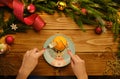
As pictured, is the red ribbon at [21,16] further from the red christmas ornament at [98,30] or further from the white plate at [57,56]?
the red christmas ornament at [98,30]

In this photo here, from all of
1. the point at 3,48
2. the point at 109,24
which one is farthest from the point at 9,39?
the point at 109,24

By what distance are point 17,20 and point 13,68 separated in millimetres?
264

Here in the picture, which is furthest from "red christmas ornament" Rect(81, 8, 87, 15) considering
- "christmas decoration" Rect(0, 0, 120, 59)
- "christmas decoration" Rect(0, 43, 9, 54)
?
"christmas decoration" Rect(0, 43, 9, 54)

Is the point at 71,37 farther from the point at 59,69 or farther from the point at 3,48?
the point at 3,48

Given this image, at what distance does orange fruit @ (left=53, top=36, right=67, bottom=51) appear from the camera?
1.48 meters

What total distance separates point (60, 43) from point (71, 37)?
0.31 feet

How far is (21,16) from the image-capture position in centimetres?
145

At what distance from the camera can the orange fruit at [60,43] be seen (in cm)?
148

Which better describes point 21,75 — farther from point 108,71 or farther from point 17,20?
point 108,71

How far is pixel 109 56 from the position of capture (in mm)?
1562

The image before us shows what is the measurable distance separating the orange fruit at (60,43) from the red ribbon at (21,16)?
0.11 meters

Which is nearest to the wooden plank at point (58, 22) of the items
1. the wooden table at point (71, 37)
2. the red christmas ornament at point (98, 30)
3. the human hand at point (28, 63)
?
the wooden table at point (71, 37)

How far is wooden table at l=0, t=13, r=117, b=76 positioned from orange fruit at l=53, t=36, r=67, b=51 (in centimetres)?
6

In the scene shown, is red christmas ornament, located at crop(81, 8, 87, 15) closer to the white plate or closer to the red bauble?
the white plate
